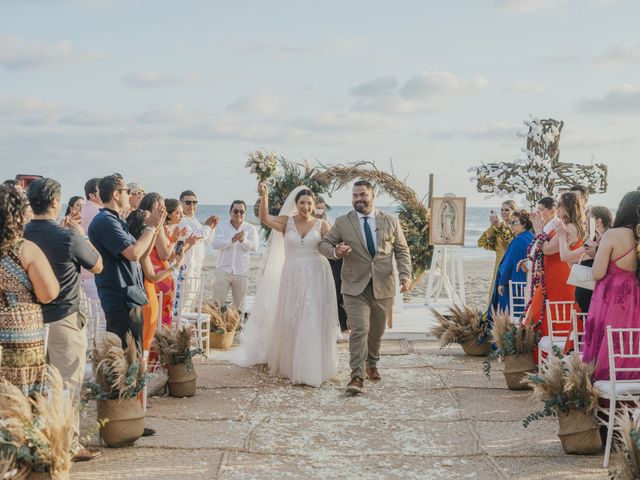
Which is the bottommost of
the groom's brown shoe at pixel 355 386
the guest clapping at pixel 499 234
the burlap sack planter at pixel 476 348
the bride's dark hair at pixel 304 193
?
the groom's brown shoe at pixel 355 386

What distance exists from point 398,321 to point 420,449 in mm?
5718

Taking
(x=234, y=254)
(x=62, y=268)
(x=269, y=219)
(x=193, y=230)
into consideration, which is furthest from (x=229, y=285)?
(x=62, y=268)

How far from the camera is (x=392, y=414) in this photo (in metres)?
6.28

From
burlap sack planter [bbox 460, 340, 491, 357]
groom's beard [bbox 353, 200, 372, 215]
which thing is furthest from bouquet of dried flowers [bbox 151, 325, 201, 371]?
burlap sack planter [bbox 460, 340, 491, 357]

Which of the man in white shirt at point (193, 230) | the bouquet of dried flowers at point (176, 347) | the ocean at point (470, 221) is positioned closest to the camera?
the bouquet of dried flowers at point (176, 347)

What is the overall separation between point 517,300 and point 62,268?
5.59 meters

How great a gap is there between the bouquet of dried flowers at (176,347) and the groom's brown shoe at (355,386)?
138 cm

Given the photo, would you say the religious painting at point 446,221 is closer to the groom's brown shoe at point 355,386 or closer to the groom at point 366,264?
the groom at point 366,264

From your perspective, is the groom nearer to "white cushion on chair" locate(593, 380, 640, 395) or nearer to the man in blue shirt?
the man in blue shirt

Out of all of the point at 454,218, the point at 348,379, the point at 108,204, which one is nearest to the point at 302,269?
the point at 348,379

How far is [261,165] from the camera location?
27.8 ft

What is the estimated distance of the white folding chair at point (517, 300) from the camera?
8.00m

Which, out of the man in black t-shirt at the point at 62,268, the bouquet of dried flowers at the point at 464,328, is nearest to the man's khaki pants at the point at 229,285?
the bouquet of dried flowers at the point at 464,328

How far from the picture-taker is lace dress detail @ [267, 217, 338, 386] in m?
7.45
